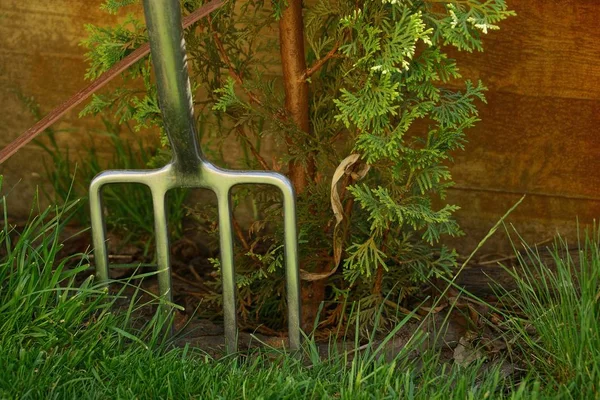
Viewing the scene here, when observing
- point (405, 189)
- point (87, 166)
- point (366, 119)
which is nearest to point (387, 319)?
point (405, 189)

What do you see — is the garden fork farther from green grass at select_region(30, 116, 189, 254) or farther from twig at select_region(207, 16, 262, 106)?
green grass at select_region(30, 116, 189, 254)

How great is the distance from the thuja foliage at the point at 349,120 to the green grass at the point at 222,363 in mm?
244

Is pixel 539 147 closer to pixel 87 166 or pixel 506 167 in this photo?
pixel 506 167

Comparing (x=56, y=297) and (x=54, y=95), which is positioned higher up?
(x=54, y=95)

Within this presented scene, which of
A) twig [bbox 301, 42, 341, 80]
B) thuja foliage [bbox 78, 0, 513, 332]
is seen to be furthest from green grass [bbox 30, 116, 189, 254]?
twig [bbox 301, 42, 341, 80]

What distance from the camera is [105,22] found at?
2.80 metres

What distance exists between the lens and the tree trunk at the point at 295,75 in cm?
221

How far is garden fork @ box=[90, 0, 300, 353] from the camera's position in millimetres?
1974

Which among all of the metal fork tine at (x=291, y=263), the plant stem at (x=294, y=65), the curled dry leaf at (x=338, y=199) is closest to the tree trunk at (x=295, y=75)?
the plant stem at (x=294, y=65)

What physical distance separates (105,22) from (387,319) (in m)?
1.18

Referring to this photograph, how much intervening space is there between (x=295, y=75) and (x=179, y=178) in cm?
36

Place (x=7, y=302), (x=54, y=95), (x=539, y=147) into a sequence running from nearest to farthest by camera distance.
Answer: (x=7, y=302), (x=539, y=147), (x=54, y=95)

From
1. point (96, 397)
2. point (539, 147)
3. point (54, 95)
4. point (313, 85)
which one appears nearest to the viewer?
point (96, 397)

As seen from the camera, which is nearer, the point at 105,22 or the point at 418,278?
the point at 418,278
